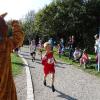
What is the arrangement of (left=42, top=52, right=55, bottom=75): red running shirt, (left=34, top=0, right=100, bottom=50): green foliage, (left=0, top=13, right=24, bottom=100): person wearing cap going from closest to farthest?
(left=0, top=13, right=24, bottom=100): person wearing cap, (left=42, top=52, right=55, bottom=75): red running shirt, (left=34, top=0, right=100, bottom=50): green foliage

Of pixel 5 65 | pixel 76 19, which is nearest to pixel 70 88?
pixel 5 65

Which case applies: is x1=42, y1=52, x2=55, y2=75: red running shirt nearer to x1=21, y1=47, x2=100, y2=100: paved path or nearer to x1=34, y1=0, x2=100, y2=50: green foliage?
x1=21, y1=47, x2=100, y2=100: paved path

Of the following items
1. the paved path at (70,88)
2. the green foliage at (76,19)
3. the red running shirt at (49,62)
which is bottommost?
the paved path at (70,88)

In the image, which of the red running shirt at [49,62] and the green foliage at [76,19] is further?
the green foliage at [76,19]

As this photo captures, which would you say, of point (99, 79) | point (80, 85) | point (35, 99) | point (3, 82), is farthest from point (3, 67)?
point (99, 79)

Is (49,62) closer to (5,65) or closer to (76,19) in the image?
(5,65)

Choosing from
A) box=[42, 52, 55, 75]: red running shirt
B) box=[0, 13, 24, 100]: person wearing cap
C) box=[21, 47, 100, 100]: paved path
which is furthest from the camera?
box=[42, 52, 55, 75]: red running shirt

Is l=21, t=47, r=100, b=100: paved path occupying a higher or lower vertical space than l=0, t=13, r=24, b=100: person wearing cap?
lower

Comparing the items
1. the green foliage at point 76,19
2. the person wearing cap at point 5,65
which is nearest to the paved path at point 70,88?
the person wearing cap at point 5,65

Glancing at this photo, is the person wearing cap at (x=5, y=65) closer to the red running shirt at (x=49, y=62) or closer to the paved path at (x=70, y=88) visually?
the paved path at (x=70, y=88)

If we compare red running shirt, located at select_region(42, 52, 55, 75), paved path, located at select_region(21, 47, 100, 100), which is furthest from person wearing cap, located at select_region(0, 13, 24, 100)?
red running shirt, located at select_region(42, 52, 55, 75)

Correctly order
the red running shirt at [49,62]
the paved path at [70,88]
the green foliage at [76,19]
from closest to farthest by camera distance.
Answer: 1. the paved path at [70,88]
2. the red running shirt at [49,62]
3. the green foliage at [76,19]

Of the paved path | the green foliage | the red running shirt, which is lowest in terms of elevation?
the paved path

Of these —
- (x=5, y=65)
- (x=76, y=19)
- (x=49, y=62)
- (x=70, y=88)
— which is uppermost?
(x=76, y=19)
